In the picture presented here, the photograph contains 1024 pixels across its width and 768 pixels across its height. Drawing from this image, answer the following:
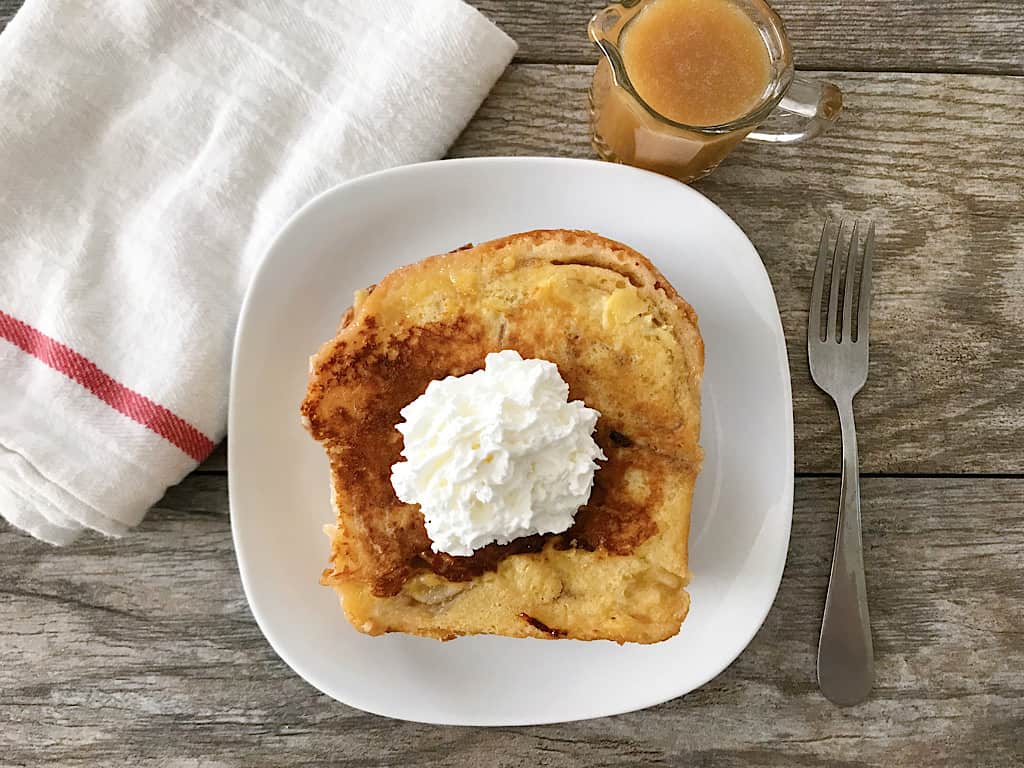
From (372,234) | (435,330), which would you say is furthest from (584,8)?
(435,330)

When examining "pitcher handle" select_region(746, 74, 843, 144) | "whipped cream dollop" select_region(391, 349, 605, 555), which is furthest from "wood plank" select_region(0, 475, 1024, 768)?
"pitcher handle" select_region(746, 74, 843, 144)

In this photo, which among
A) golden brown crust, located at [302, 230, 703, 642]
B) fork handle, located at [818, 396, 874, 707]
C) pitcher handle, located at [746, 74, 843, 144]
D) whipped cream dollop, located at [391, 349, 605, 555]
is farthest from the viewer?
fork handle, located at [818, 396, 874, 707]

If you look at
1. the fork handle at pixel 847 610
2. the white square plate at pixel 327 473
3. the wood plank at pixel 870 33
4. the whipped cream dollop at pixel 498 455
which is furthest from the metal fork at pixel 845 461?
the whipped cream dollop at pixel 498 455

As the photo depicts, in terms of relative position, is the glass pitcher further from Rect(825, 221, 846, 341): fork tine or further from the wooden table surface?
Rect(825, 221, 846, 341): fork tine

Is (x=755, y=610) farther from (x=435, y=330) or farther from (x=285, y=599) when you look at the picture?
(x=285, y=599)

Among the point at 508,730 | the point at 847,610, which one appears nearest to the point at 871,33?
the point at 847,610

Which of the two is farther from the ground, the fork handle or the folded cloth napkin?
the folded cloth napkin

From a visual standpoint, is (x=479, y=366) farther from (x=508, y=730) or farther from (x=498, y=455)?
(x=508, y=730)
